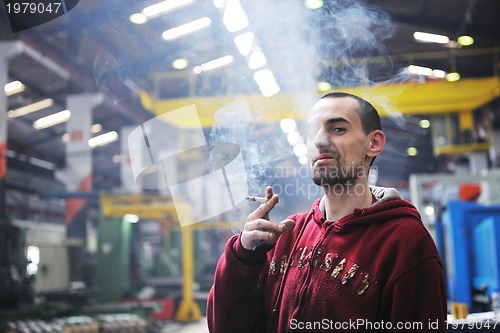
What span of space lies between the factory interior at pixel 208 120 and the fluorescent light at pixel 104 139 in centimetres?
8

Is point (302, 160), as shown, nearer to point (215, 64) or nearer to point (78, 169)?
point (215, 64)

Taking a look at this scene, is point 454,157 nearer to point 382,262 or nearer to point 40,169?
point 40,169

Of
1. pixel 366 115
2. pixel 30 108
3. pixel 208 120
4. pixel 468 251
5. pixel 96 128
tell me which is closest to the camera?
pixel 366 115

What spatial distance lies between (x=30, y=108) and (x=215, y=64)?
35.2 feet

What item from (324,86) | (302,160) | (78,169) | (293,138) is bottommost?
(302,160)

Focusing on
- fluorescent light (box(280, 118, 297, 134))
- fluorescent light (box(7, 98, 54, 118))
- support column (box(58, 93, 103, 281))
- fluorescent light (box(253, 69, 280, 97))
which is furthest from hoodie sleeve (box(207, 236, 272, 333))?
fluorescent light (box(7, 98, 54, 118))

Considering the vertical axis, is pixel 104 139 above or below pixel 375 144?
above

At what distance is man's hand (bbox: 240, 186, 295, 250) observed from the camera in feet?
4.08

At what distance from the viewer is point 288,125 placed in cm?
230

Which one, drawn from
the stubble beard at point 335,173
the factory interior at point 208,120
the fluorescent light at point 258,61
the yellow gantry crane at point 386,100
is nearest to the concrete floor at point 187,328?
the factory interior at point 208,120

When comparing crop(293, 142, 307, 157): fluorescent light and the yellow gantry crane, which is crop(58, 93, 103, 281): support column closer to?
the yellow gantry crane

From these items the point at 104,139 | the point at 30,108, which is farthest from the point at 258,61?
the point at 30,108

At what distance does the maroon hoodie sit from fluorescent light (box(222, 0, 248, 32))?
107cm

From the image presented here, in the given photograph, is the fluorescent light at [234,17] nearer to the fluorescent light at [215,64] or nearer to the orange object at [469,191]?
the fluorescent light at [215,64]
